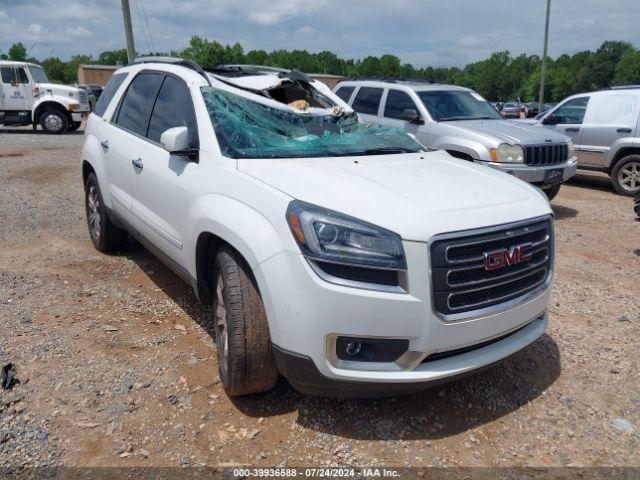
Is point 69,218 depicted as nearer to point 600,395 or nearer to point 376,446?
point 376,446

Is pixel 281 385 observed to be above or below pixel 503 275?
below

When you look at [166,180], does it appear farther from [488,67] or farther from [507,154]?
[488,67]

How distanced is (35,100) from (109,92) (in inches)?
612

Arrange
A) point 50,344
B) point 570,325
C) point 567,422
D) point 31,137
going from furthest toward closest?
point 31,137
point 570,325
point 50,344
point 567,422

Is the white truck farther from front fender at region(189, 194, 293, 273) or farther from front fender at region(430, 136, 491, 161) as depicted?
front fender at region(189, 194, 293, 273)

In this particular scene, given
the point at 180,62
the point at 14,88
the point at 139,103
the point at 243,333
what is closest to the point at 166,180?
the point at 180,62

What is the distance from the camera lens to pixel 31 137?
1784 centimetres

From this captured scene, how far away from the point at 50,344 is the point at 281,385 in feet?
5.35

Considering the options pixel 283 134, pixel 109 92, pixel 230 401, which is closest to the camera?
pixel 230 401

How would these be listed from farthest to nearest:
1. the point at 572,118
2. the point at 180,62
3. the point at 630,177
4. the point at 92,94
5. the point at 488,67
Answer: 1. the point at 488,67
2. the point at 92,94
3. the point at 572,118
4. the point at 630,177
5. the point at 180,62

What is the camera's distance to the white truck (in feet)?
58.2

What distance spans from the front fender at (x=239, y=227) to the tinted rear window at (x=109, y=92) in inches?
97.9

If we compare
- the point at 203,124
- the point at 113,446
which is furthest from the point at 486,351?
the point at 203,124

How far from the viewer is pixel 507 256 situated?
263cm
